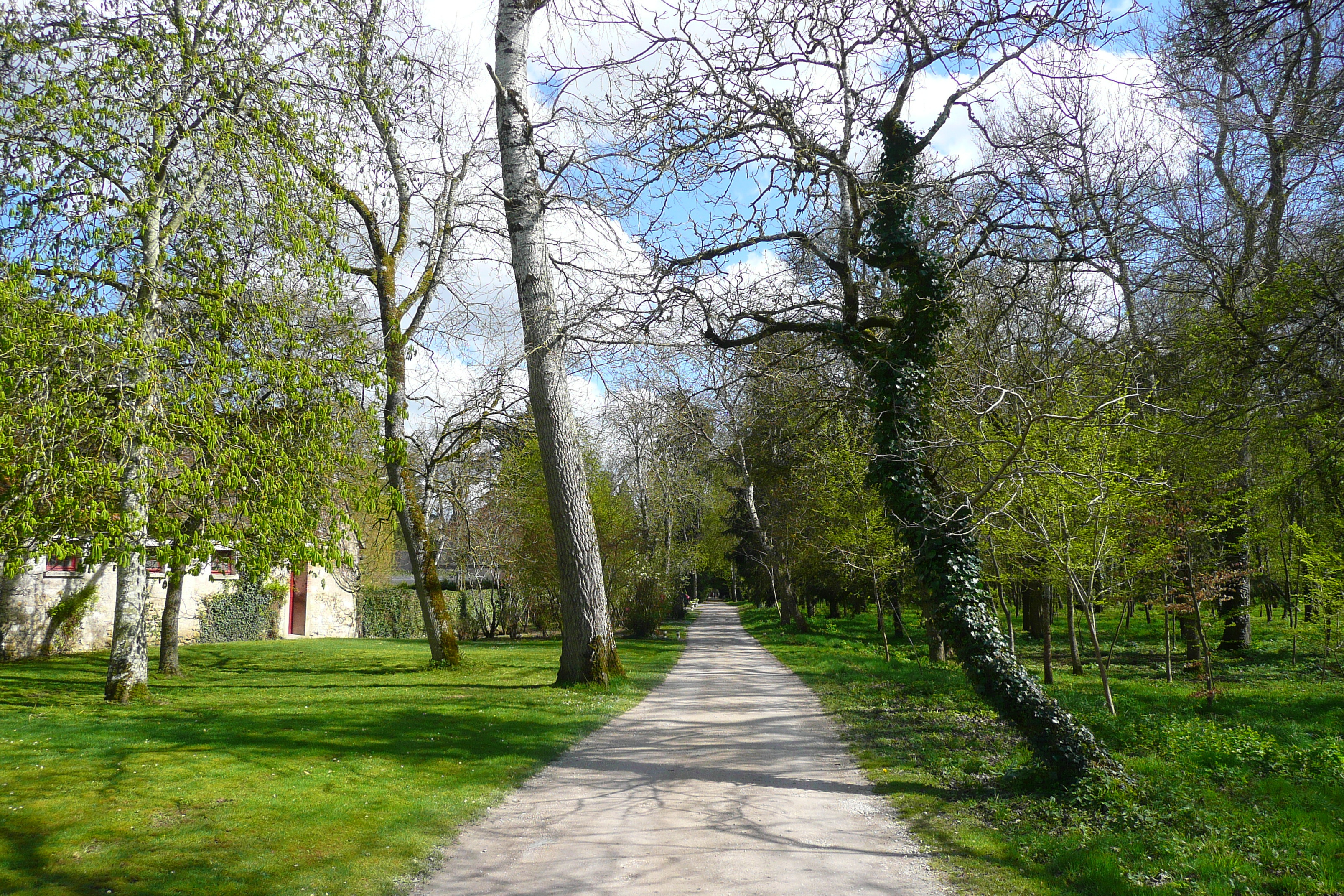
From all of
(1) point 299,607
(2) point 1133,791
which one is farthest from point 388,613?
(2) point 1133,791

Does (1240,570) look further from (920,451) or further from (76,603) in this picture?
(76,603)

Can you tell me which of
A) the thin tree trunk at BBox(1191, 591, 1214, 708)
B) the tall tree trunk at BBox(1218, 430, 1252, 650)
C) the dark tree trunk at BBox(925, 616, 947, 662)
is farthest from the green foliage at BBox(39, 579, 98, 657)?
the tall tree trunk at BBox(1218, 430, 1252, 650)

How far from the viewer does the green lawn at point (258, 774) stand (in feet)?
15.1

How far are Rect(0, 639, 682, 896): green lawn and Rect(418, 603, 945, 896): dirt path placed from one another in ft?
1.41

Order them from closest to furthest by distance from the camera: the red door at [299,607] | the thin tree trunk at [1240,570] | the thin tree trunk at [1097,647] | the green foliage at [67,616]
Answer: the thin tree trunk at [1097,647] < the thin tree trunk at [1240,570] < the green foliage at [67,616] < the red door at [299,607]

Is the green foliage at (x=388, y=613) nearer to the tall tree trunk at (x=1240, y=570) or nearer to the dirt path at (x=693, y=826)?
the dirt path at (x=693, y=826)

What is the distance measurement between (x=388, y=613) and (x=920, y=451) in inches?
1121

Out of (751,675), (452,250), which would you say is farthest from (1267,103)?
(452,250)

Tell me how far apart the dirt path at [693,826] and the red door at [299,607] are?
912 inches

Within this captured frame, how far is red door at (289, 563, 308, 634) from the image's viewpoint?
93.4 feet

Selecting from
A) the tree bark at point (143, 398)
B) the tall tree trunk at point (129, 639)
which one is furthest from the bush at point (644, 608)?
the tree bark at point (143, 398)

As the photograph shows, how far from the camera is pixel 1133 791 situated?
6168mm

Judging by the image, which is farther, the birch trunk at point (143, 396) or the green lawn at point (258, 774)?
the birch trunk at point (143, 396)

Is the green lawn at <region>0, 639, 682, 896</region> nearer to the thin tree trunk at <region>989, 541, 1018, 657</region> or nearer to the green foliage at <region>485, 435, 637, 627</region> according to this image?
the thin tree trunk at <region>989, 541, 1018, 657</region>
